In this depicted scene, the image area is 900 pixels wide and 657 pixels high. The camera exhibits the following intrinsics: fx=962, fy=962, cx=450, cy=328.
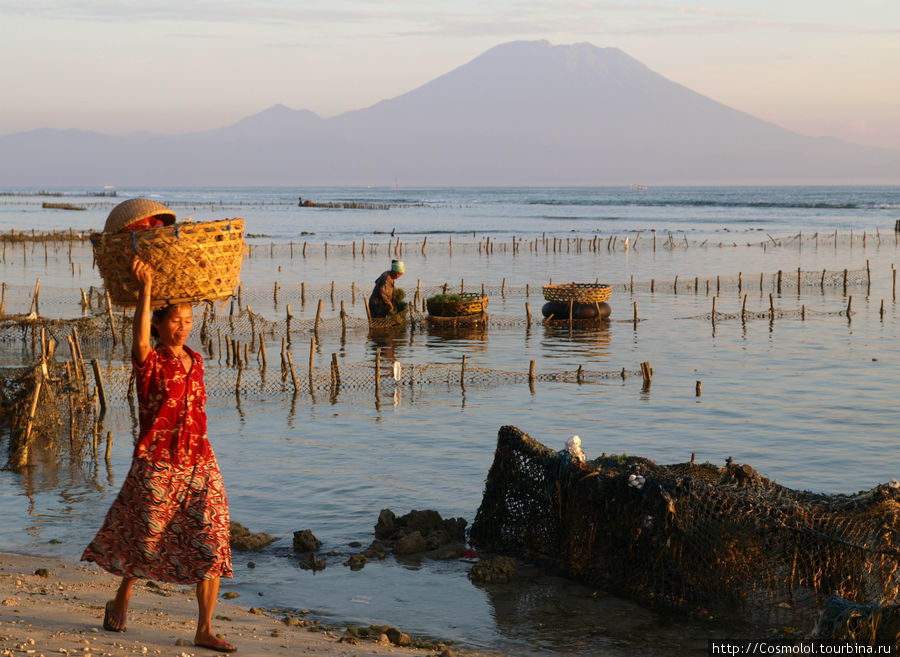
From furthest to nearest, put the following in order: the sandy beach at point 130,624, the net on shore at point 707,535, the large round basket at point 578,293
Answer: the large round basket at point 578,293 → the net on shore at point 707,535 → the sandy beach at point 130,624

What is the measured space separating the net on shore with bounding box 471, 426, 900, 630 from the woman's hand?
4.12m

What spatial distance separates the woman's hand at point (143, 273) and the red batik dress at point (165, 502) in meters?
0.35

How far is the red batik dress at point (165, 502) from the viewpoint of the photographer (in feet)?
16.1

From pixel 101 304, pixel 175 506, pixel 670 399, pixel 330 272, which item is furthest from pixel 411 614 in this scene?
pixel 330 272

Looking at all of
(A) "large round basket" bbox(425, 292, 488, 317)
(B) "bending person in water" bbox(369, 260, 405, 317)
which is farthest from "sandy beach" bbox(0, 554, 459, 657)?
(A) "large round basket" bbox(425, 292, 488, 317)

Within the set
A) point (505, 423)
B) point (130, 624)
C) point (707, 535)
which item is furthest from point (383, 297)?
point (130, 624)

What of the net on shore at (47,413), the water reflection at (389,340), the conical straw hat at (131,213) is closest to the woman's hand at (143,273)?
the conical straw hat at (131,213)

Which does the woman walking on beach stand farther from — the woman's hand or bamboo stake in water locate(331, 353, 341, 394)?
bamboo stake in water locate(331, 353, 341, 394)

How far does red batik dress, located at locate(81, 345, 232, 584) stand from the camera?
16.1 feet

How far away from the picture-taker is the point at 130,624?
223 inches

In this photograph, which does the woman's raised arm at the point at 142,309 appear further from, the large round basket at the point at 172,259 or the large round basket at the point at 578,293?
the large round basket at the point at 578,293

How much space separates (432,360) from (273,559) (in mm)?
11415

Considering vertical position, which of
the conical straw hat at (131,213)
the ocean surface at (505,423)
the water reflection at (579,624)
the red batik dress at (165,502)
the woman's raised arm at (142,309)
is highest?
the conical straw hat at (131,213)

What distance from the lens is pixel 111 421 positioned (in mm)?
13680
